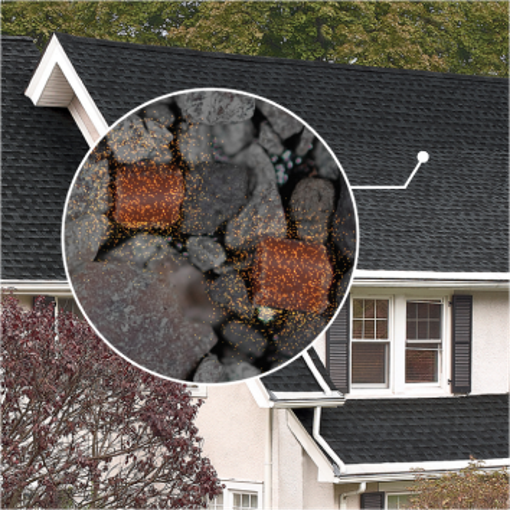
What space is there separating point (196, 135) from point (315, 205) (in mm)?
771

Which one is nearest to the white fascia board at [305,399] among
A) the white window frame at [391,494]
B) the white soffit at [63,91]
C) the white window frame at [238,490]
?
the white window frame at [238,490]

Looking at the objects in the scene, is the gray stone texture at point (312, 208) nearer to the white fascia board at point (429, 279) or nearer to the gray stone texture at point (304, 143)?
the gray stone texture at point (304, 143)

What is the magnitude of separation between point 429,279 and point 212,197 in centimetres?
859

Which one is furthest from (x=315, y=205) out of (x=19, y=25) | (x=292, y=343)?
(x=19, y=25)

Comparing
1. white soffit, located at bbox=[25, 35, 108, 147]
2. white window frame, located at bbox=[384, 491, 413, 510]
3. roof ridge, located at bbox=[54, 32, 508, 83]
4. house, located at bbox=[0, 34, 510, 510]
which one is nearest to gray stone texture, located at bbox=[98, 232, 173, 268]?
house, located at bbox=[0, 34, 510, 510]

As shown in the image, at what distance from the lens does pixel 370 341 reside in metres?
14.1

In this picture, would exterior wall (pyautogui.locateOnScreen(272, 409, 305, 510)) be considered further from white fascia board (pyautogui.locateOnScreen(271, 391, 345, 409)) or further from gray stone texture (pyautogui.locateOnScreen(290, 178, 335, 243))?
gray stone texture (pyautogui.locateOnScreen(290, 178, 335, 243))

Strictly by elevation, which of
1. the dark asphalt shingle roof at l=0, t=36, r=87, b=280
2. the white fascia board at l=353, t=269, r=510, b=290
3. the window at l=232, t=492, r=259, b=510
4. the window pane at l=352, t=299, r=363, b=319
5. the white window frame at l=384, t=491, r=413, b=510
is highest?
the dark asphalt shingle roof at l=0, t=36, r=87, b=280

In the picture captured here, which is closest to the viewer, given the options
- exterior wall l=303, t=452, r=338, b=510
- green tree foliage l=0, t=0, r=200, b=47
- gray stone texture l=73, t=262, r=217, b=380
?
gray stone texture l=73, t=262, r=217, b=380

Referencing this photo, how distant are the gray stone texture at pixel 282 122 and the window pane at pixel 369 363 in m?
8.76

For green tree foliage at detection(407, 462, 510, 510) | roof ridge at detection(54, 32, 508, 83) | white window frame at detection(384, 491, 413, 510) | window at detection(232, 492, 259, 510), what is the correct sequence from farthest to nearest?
1. roof ridge at detection(54, 32, 508, 83)
2. white window frame at detection(384, 491, 413, 510)
3. window at detection(232, 492, 259, 510)
4. green tree foliage at detection(407, 462, 510, 510)

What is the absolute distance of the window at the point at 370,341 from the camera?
14125 mm

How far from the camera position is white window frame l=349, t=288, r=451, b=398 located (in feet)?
46.5

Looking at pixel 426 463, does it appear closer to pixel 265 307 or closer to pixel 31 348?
pixel 31 348
